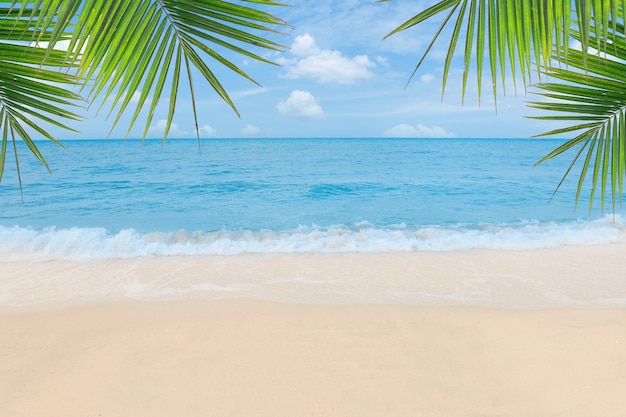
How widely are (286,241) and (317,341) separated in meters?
4.09

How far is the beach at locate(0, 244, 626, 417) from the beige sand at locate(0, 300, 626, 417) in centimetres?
1

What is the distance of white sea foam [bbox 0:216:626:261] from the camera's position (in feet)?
23.5

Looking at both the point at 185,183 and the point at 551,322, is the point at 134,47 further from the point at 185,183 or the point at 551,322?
the point at 185,183

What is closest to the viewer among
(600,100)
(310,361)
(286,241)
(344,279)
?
(600,100)

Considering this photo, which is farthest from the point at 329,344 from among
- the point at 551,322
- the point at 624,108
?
the point at 624,108

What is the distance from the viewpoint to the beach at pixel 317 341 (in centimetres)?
304

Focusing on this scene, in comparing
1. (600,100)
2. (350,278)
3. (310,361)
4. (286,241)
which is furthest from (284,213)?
(600,100)

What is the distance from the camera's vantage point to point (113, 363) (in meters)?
3.50

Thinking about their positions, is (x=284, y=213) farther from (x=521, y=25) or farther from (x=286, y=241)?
(x=521, y=25)

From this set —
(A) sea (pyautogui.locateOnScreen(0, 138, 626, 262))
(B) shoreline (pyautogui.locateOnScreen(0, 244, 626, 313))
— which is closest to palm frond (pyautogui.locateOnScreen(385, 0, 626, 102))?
(A) sea (pyautogui.locateOnScreen(0, 138, 626, 262))

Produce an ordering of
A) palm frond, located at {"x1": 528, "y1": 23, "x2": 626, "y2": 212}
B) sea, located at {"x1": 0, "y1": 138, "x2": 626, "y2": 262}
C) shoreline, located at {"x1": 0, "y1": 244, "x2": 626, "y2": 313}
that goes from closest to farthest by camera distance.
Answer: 1. palm frond, located at {"x1": 528, "y1": 23, "x2": 626, "y2": 212}
2. shoreline, located at {"x1": 0, "y1": 244, "x2": 626, "y2": 313}
3. sea, located at {"x1": 0, "y1": 138, "x2": 626, "y2": 262}

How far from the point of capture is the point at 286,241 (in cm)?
785

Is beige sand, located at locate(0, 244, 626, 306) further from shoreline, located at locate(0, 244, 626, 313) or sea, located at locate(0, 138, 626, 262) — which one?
sea, located at locate(0, 138, 626, 262)

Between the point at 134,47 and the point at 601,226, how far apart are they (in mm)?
10032
